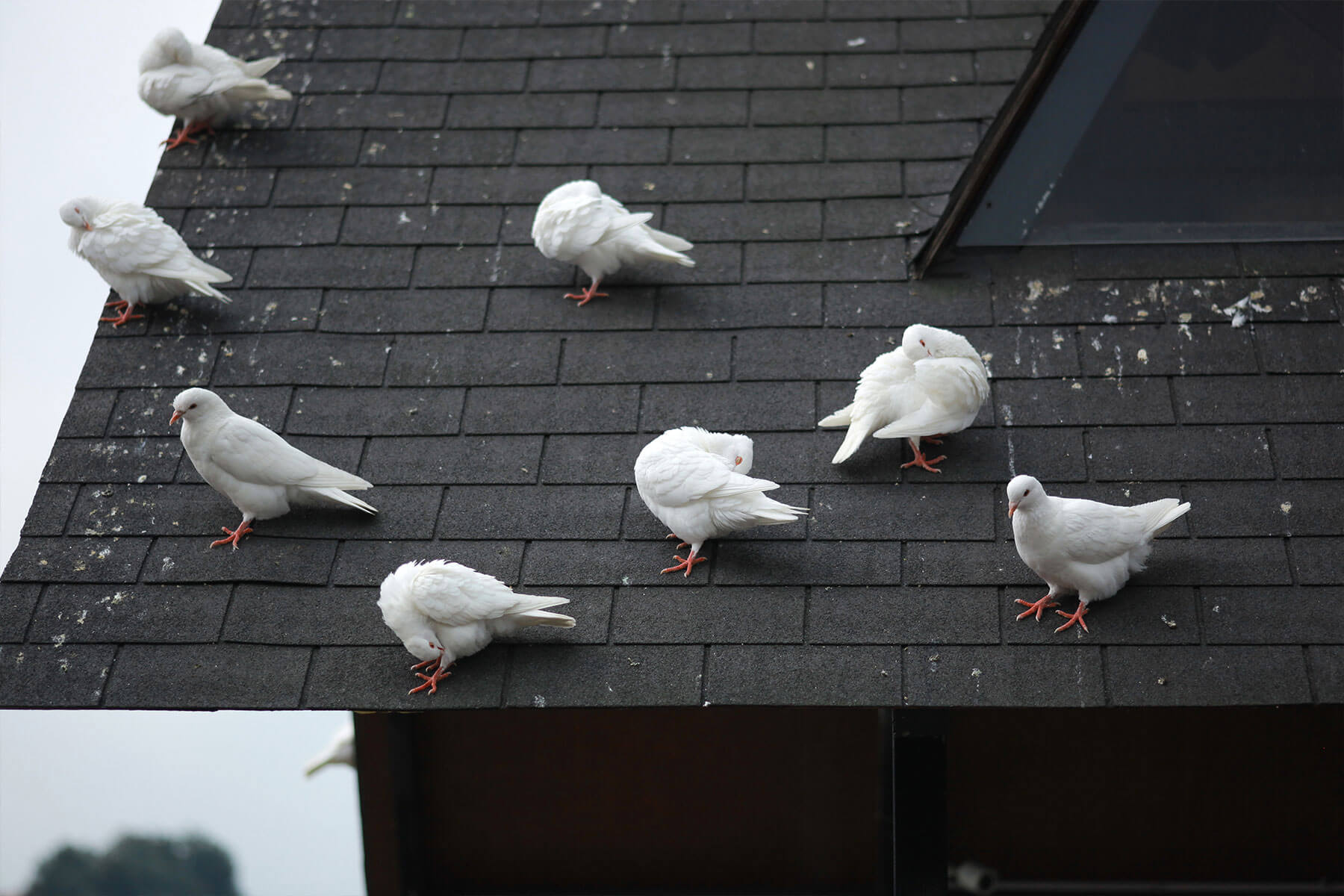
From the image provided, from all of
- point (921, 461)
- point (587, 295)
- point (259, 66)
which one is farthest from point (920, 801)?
point (259, 66)

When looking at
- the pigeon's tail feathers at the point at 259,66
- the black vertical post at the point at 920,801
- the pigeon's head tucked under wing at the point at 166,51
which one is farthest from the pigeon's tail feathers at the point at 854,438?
the pigeon's head tucked under wing at the point at 166,51

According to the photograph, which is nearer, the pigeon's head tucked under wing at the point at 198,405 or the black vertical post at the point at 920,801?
the black vertical post at the point at 920,801

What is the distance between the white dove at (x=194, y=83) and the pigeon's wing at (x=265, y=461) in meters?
1.66

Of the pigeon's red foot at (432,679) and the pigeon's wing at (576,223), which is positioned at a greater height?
the pigeon's wing at (576,223)

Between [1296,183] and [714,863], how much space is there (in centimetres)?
302

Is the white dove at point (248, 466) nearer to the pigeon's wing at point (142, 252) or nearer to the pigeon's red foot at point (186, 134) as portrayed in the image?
the pigeon's wing at point (142, 252)

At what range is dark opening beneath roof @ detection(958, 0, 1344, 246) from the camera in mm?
3840

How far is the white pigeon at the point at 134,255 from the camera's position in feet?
13.2

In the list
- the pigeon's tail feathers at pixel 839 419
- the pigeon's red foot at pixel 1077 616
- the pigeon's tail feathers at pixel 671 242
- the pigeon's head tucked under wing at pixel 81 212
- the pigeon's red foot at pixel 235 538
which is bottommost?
the pigeon's red foot at pixel 1077 616

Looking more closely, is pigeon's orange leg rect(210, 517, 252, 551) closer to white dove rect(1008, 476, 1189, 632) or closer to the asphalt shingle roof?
the asphalt shingle roof

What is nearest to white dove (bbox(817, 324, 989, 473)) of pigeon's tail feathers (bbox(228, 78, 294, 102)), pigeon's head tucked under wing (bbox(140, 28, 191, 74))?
pigeon's tail feathers (bbox(228, 78, 294, 102))

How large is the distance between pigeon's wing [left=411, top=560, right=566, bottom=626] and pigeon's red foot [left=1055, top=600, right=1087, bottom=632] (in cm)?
127

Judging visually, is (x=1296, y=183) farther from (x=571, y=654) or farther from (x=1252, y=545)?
(x=571, y=654)

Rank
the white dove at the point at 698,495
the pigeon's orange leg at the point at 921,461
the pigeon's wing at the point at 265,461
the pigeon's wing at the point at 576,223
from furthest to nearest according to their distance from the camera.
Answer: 1. the pigeon's wing at the point at 576,223
2. the pigeon's orange leg at the point at 921,461
3. the pigeon's wing at the point at 265,461
4. the white dove at the point at 698,495
